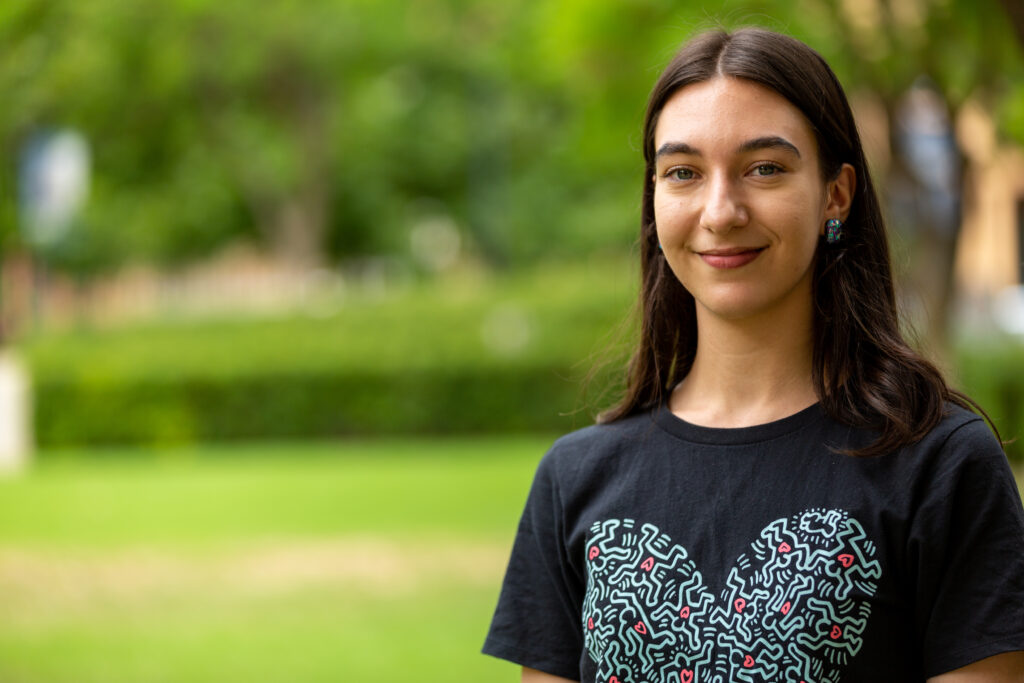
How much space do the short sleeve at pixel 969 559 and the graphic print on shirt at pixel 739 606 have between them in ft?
0.28

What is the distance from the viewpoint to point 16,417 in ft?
70.2

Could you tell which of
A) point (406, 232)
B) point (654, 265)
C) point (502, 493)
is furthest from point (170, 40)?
point (406, 232)

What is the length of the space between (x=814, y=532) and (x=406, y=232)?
3701 centimetres

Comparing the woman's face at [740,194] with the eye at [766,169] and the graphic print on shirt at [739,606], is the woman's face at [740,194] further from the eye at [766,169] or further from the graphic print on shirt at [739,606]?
the graphic print on shirt at [739,606]

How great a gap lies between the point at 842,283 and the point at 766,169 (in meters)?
0.23

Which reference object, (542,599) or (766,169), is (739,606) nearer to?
(542,599)

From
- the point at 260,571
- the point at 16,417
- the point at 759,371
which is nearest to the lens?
the point at 759,371

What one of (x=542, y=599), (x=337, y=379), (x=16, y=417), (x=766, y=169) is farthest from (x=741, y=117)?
(x=16, y=417)

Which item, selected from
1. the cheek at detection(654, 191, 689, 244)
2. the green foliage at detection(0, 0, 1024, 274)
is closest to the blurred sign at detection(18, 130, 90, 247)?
the green foliage at detection(0, 0, 1024, 274)

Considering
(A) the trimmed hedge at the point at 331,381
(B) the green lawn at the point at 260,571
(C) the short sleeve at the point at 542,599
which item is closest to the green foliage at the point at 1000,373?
(B) the green lawn at the point at 260,571

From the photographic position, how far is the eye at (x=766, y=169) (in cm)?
205

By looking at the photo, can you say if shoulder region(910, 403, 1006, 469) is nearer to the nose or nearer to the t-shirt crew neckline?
the t-shirt crew neckline

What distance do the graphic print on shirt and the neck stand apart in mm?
204

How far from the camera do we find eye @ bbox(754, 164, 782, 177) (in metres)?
2.05
